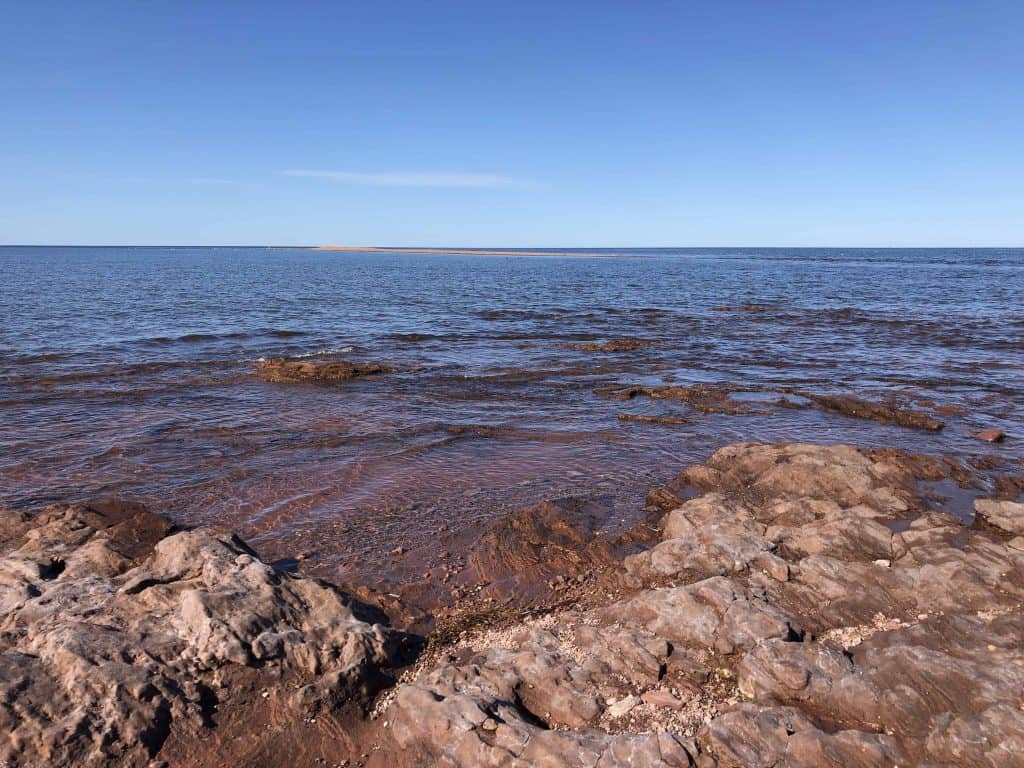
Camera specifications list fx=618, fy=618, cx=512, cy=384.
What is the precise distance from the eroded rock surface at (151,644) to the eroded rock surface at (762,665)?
100 cm

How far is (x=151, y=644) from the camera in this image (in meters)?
5.97

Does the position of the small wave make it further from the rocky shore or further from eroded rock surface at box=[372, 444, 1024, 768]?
eroded rock surface at box=[372, 444, 1024, 768]

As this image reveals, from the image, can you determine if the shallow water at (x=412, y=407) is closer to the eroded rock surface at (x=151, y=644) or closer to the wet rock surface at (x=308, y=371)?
the wet rock surface at (x=308, y=371)

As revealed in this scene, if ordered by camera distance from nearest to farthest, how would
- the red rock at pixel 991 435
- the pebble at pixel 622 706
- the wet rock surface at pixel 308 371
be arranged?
the pebble at pixel 622 706
the red rock at pixel 991 435
the wet rock surface at pixel 308 371

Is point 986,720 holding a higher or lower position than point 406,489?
higher

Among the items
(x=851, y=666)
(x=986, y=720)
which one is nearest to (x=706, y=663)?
(x=851, y=666)

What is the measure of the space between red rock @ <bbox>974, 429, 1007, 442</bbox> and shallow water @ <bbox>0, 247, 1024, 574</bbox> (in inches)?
14.9

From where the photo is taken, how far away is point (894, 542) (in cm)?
879

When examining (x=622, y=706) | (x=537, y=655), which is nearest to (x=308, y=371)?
(x=537, y=655)

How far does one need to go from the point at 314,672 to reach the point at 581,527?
5183mm

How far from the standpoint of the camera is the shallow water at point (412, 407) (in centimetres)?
1144

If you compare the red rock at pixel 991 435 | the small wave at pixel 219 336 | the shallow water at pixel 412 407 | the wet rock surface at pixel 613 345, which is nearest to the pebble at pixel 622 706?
the shallow water at pixel 412 407

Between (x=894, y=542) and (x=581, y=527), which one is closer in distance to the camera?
(x=894, y=542)

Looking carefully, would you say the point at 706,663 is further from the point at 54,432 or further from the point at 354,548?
the point at 54,432
